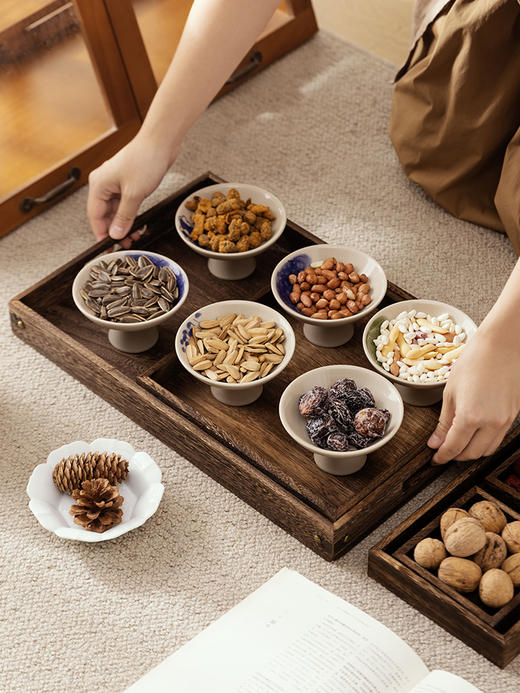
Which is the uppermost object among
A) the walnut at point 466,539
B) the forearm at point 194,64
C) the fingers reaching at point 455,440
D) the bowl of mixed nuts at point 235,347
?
the forearm at point 194,64

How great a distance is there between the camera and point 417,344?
1.25 m

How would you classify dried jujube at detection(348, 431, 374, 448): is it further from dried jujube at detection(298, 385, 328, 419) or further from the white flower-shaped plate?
the white flower-shaped plate

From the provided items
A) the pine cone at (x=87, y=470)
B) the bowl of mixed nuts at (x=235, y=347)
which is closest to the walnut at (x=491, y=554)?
the bowl of mixed nuts at (x=235, y=347)

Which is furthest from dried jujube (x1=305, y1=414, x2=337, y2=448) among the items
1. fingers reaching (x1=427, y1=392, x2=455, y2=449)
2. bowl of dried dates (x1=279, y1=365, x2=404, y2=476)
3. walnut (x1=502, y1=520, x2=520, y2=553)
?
walnut (x1=502, y1=520, x2=520, y2=553)

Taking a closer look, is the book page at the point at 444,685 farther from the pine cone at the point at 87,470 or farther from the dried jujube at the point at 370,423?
the pine cone at the point at 87,470

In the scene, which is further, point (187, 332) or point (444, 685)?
point (187, 332)

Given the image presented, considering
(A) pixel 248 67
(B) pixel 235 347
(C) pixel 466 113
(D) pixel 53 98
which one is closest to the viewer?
(B) pixel 235 347

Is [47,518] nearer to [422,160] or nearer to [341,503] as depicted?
[341,503]

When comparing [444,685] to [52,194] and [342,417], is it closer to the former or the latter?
[342,417]

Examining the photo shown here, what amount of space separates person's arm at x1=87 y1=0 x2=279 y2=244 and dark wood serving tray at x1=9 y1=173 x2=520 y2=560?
7 cm

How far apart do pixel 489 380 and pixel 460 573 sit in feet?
0.71

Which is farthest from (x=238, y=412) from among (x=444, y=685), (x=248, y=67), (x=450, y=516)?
(x=248, y=67)

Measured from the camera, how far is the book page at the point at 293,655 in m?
1.00

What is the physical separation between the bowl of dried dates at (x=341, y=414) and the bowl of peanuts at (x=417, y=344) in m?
0.04
